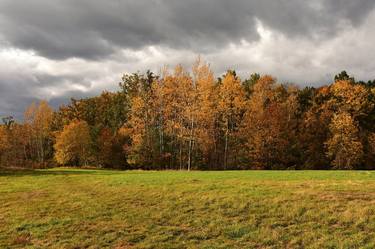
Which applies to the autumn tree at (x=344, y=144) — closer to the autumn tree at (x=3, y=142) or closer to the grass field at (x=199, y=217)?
the grass field at (x=199, y=217)

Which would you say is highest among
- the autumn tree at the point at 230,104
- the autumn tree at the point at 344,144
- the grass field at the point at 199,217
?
the autumn tree at the point at 230,104

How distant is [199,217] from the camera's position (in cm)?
1659

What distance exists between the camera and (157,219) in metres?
16.7

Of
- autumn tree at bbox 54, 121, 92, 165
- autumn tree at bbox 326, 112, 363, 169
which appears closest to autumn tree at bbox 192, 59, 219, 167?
autumn tree at bbox 326, 112, 363, 169

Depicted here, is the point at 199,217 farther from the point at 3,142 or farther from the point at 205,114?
the point at 3,142

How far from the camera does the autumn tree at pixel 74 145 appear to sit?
7606cm

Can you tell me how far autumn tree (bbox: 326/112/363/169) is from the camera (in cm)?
5997

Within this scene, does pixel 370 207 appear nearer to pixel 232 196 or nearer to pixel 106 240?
pixel 232 196

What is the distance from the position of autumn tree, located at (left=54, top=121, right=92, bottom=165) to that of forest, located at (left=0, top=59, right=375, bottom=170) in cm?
20

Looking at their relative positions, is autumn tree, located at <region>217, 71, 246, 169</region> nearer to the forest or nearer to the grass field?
the forest

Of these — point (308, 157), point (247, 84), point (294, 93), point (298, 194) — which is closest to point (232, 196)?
Answer: point (298, 194)

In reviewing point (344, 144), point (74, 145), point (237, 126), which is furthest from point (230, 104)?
point (74, 145)

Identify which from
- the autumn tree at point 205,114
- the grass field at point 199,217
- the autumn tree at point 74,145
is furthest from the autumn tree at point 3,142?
the grass field at point 199,217

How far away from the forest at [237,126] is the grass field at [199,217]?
3513cm
